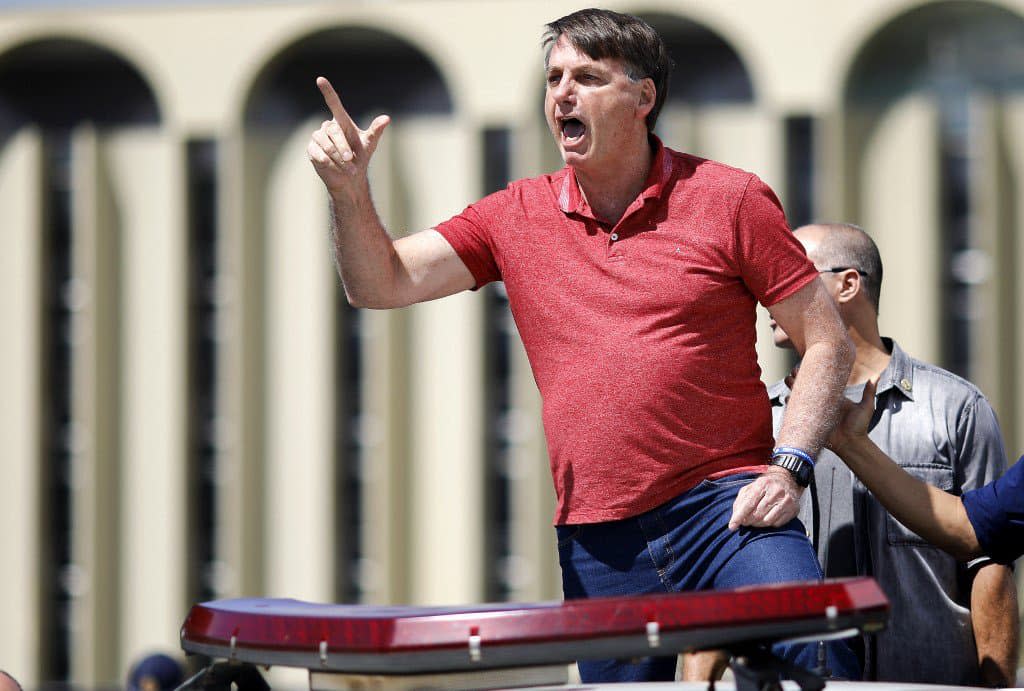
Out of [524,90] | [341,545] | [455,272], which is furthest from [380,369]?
[455,272]

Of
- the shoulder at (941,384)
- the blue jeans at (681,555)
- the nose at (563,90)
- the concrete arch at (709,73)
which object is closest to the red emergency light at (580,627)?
the blue jeans at (681,555)

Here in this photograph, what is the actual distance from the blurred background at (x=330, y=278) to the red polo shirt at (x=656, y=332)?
50.6 ft

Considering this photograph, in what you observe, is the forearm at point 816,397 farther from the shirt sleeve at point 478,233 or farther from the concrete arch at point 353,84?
the concrete arch at point 353,84

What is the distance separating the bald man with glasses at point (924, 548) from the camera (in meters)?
4.46

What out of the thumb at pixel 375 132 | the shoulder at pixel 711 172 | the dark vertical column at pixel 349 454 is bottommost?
the dark vertical column at pixel 349 454

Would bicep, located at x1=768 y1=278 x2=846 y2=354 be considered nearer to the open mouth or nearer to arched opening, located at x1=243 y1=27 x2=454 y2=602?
the open mouth

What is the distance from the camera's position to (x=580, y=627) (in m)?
2.45

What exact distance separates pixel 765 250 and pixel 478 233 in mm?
655

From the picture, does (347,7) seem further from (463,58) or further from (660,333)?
(660,333)

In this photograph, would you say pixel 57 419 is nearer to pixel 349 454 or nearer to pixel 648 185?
pixel 349 454

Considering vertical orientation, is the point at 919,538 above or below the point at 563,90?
below

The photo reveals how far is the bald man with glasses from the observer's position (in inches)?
175

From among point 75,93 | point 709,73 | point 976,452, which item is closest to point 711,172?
point 976,452

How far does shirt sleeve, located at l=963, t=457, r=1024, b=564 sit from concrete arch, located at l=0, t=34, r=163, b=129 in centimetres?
1909
